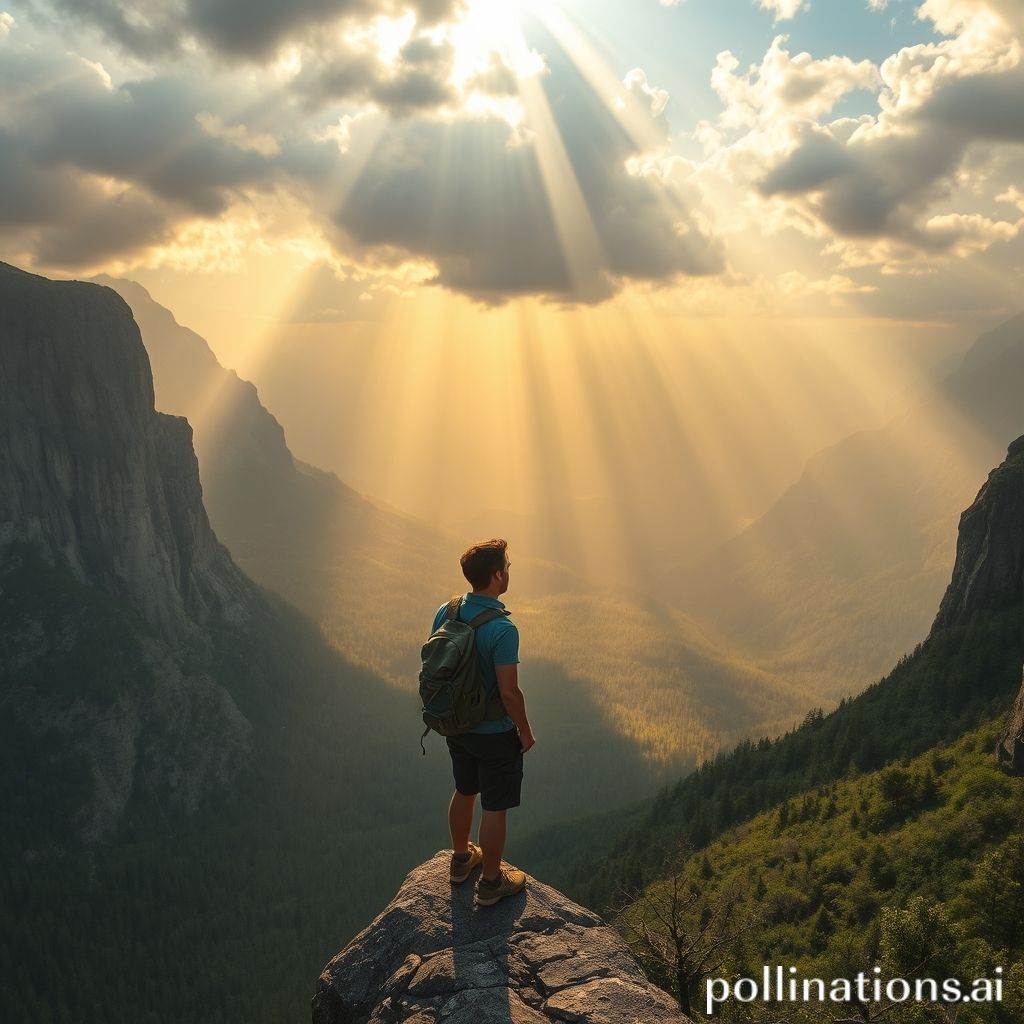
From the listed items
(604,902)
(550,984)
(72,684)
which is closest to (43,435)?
(72,684)

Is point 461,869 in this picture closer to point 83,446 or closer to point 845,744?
point 845,744

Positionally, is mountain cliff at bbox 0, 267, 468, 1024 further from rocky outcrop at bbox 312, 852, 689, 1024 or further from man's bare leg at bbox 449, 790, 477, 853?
man's bare leg at bbox 449, 790, 477, 853

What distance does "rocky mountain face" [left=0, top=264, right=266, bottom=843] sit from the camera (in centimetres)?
14412

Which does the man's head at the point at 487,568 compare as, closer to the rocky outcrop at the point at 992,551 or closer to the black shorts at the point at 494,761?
the black shorts at the point at 494,761

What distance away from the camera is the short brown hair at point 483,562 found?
548 inches

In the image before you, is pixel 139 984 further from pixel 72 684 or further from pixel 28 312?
pixel 28 312

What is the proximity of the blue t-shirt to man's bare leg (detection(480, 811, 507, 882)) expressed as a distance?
1.73 metres

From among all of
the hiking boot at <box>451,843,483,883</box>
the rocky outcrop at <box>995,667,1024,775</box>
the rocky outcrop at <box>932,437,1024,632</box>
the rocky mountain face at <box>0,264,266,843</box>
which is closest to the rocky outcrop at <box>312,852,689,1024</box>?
the hiking boot at <box>451,843,483,883</box>

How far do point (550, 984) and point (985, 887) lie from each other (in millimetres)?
28431

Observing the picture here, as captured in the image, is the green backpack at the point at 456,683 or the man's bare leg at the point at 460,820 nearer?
the green backpack at the point at 456,683

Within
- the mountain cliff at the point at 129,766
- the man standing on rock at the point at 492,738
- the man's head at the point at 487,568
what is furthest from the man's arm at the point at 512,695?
the mountain cliff at the point at 129,766

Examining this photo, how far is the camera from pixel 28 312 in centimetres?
16788

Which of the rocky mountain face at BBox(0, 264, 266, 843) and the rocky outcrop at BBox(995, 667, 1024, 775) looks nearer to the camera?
the rocky outcrop at BBox(995, 667, 1024, 775)

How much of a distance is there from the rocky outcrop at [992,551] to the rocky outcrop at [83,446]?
16249cm
